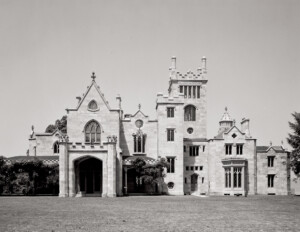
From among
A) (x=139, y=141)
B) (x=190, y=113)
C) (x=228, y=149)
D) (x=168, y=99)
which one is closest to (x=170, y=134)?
(x=139, y=141)

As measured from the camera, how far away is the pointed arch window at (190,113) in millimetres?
69312

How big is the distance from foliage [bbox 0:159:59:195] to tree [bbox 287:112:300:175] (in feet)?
96.0

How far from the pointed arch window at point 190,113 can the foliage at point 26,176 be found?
78.1ft

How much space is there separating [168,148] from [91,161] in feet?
36.9

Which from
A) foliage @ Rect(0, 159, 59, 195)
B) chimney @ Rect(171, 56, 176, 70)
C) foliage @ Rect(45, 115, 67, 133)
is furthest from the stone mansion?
foliage @ Rect(45, 115, 67, 133)

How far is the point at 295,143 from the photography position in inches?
2132

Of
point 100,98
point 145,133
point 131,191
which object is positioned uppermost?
point 100,98

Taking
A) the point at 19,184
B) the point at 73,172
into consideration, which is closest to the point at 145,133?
the point at 73,172

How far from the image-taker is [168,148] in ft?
199

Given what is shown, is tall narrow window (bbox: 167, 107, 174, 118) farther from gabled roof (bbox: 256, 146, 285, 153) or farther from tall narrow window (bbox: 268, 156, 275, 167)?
tall narrow window (bbox: 268, 156, 275, 167)

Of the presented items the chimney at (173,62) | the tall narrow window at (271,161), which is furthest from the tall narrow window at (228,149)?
the chimney at (173,62)

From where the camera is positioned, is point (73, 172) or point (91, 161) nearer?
point (73, 172)

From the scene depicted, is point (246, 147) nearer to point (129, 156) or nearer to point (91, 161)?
point (129, 156)

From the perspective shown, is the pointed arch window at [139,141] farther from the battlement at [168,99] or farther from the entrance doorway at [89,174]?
the entrance doorway at [89,174]
